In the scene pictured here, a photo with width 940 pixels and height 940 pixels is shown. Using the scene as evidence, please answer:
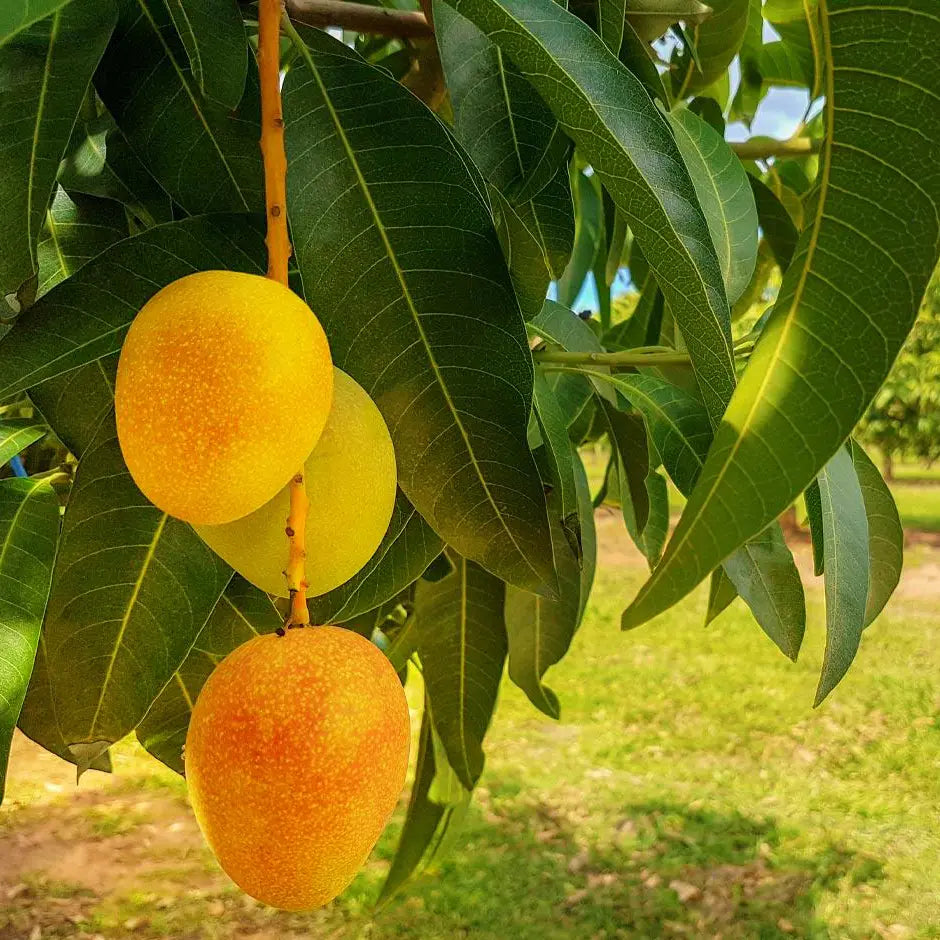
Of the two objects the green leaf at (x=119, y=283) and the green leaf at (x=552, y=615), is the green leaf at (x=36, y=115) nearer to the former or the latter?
the green leaf at (x=119, y=283)

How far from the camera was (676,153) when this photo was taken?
0.38 m

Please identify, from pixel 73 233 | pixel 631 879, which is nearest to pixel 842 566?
pixel 73 233

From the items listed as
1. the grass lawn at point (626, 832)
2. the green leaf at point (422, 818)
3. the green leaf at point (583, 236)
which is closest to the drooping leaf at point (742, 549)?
the green leaf at point (583, 236)

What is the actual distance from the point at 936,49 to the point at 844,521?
12.7 inches

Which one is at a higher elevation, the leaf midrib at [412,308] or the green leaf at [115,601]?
the leaf midrib at [412,308]

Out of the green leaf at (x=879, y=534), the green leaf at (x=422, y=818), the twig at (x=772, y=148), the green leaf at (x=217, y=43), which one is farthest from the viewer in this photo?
the green leaf at (x=422, y=818)

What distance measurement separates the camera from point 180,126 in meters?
0.49

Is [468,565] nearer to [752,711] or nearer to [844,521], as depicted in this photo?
[844,521]

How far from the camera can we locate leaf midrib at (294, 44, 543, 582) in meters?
0.43

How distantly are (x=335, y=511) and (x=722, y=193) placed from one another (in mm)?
493

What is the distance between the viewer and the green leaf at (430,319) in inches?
16.9

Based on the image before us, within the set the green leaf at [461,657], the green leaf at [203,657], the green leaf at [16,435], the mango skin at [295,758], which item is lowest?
the green leaf at [461,657]

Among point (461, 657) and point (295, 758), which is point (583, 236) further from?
point (295, 758)

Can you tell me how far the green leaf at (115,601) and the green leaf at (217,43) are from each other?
7.0 inches
